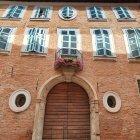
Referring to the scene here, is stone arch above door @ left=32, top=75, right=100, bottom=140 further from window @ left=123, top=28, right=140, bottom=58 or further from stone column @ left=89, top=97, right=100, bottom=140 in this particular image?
window @ left=123, top=28, right=140, bottom=58

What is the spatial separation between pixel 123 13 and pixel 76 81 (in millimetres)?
6753

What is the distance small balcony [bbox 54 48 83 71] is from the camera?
32.8 ft

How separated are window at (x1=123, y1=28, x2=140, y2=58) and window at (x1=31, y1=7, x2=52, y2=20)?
5261mm

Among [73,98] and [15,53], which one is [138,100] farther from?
[15,53]

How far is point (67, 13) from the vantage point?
13805 mm

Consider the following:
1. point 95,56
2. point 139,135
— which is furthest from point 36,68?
point 139,135

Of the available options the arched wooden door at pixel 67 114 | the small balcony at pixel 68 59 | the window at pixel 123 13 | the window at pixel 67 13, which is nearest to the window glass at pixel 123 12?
the window at pixel 123 13

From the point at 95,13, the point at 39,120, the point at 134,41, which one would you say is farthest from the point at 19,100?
the point at 95,13

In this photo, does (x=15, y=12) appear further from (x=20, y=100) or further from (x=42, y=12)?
(x=20, y=100)

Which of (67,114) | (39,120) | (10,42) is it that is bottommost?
(39,120)

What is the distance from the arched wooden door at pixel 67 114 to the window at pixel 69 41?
6.19 ft

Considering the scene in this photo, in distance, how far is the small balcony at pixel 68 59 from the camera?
32.8 feet

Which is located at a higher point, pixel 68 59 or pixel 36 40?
pixel 36 40

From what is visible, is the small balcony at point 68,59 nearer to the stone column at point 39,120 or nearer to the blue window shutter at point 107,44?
the blue window shutter at point 107,44
